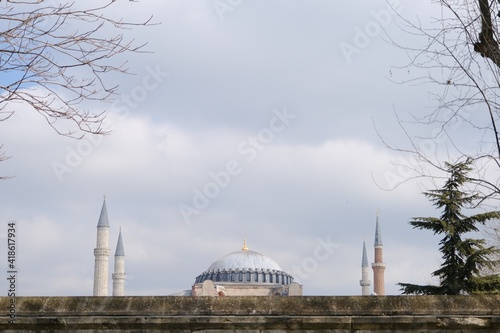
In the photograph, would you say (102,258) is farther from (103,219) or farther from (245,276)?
Result: (245,276)

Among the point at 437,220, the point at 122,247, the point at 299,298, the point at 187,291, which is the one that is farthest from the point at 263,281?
the point at 299,298

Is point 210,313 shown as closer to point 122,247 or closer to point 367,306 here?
point 367,306

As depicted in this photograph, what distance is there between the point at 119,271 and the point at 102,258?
9.01 meters

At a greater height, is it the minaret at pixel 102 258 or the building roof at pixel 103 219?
the building roof at pixel 103 219

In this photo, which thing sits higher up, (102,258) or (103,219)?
(103,219)

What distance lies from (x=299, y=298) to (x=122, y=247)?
91.9 metres

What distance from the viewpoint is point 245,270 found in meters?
81.2

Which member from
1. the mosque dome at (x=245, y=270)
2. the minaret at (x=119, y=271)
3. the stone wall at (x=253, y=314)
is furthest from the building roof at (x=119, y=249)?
the stone wall at (x=253, y=314)

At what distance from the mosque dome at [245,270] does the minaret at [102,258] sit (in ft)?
32.4

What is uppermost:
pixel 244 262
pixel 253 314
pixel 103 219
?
pixel 103 219

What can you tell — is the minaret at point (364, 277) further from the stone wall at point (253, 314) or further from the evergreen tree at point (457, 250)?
the stone wall at point (253, 314)

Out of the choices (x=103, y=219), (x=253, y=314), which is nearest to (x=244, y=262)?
(x=103, y=219)

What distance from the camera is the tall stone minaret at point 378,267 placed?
8662cm

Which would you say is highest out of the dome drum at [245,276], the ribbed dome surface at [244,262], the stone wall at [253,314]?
the ribbed dome surface at [244,262]
